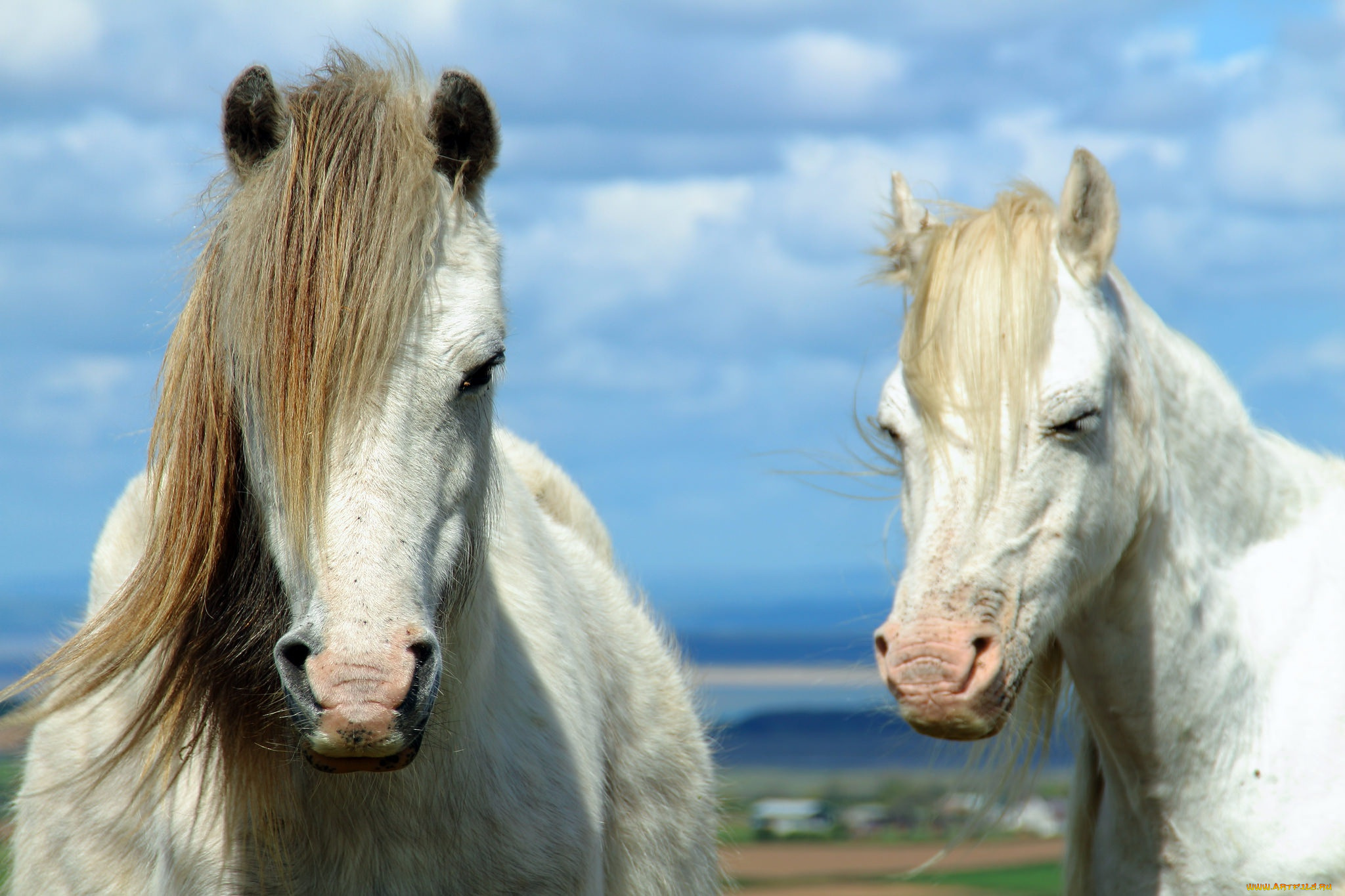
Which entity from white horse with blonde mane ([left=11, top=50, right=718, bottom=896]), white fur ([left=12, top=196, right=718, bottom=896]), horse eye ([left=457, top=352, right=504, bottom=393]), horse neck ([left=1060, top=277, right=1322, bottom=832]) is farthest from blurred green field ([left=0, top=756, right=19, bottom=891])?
horse neck ([left=1060, top=277, right=1322, bottom=832])

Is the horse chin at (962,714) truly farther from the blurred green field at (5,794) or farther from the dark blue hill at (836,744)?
the blurred green field at (5,794)

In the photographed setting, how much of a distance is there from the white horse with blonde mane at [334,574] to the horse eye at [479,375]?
0.01m

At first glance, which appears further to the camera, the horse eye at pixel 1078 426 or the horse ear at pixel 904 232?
the horse ear at pixel 904 232

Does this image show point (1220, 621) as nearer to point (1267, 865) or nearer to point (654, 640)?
point (1267, 865)

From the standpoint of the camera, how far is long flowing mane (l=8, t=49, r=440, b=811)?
2531 millimetres

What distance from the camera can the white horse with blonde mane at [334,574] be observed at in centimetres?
243

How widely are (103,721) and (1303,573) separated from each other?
349 cm

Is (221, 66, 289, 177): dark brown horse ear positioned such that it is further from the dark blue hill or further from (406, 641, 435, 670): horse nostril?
the dark blue hill

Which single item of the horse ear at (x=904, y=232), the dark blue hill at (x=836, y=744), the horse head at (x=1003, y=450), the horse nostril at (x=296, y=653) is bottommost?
the dark blue hill at (x=836, y=744)

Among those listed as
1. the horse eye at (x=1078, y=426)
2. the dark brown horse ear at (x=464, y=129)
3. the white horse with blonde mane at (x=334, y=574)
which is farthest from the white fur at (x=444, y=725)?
the horse eye at (x=1078, y=426)

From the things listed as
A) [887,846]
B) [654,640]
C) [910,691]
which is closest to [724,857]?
[654,640]

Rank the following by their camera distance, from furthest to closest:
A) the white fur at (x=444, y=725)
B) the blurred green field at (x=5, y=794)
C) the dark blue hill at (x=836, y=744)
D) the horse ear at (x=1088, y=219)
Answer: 1. the blurred green field at (x=5, y=794)
2. the dark blue hill at (x=836, y=744)
3. the horse ear at (x=1088, y=219)
4. the white fur at (x=444, y=725)

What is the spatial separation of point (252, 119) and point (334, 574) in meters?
1.19

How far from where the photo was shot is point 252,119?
112 inches
